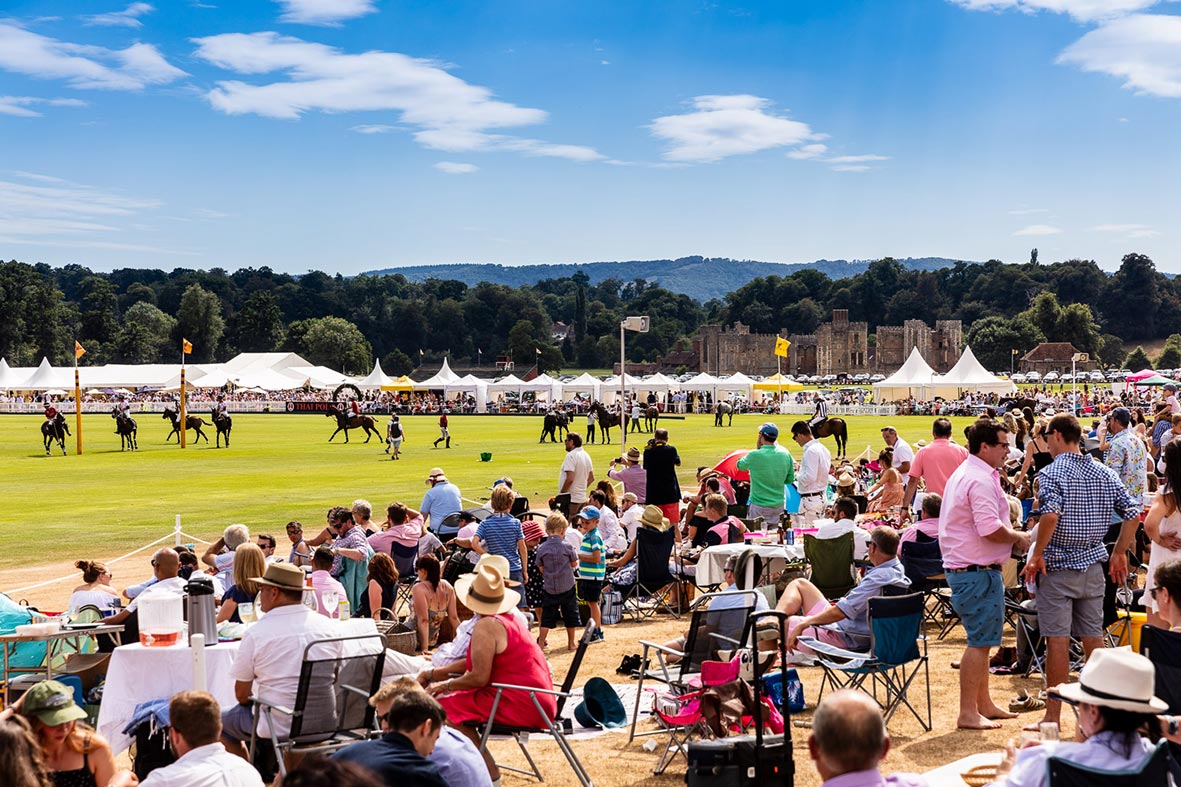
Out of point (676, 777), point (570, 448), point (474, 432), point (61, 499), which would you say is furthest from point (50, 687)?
point (474, 432)

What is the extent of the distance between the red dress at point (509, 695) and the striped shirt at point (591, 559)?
13.6ft

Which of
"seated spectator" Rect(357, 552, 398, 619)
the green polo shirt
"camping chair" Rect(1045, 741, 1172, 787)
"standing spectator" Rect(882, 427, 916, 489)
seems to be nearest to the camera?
"camping chair" Rect(1045, 741, 1172, 787)

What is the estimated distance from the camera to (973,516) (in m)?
6.88

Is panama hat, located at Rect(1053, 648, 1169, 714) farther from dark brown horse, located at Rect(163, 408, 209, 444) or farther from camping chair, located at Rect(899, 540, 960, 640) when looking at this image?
dark brown horse, located at Rect(163, 408, 209, 444)

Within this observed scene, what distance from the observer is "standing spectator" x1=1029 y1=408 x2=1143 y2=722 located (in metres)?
6.73

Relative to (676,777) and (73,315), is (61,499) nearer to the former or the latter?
(676,777)

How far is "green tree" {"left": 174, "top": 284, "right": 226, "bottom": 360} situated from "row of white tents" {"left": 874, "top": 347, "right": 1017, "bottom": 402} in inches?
3994

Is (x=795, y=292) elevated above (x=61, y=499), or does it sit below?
above

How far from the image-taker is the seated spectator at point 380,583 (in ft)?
31.5

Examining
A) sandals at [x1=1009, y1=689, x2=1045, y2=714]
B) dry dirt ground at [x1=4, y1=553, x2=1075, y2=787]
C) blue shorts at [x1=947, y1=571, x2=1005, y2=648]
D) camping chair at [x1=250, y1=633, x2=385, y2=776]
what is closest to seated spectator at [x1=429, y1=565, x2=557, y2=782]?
camping chair at [x1=250, y1=633, x2=385, y2=776]

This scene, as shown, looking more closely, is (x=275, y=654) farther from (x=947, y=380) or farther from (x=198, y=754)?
(x=947, y=380)

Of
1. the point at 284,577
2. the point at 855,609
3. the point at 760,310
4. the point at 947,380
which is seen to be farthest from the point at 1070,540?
the point at 760,310

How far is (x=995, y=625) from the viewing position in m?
6.89

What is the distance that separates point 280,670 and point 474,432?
3869 centimetres
